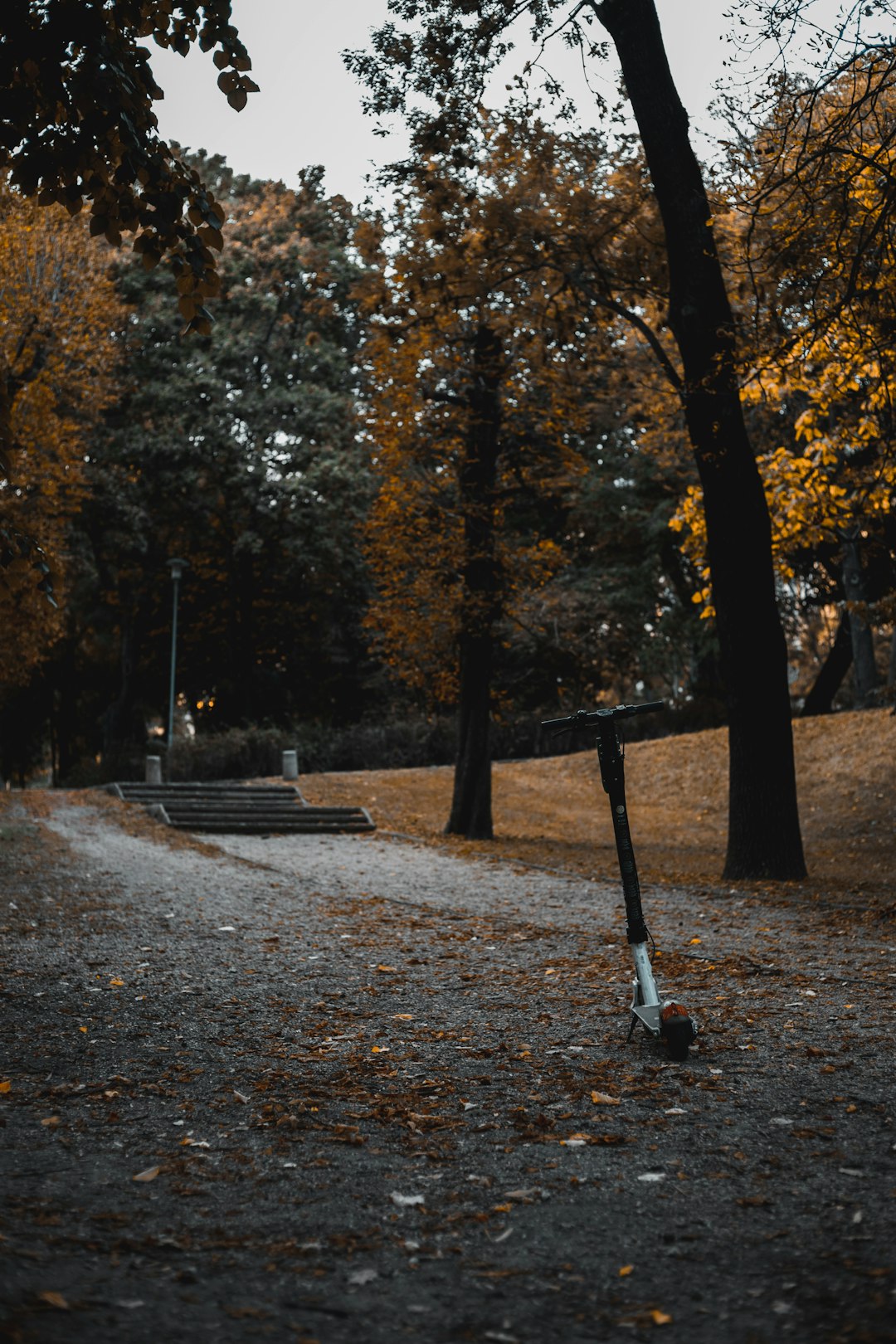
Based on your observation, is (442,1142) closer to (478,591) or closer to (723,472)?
(723,472)

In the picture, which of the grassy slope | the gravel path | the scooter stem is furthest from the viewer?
the grassy slope

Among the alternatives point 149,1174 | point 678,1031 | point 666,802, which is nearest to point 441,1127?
point 149,1174

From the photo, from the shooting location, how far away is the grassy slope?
15.5m

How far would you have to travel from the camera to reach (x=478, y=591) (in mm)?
17172

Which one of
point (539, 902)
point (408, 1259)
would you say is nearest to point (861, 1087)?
point (408, 1259)

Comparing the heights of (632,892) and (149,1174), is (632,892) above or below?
above

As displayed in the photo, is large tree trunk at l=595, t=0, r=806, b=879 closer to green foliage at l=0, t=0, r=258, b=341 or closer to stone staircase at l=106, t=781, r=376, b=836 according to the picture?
green foliage at l=0, t=0, r=258, b=341

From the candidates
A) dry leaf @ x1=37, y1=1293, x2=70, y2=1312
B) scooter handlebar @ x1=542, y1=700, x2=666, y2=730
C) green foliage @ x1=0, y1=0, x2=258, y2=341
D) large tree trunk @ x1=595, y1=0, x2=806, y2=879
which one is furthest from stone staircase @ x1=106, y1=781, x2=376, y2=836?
dry leaf @ x1=37, y1=1293, x2=70, y2=1312

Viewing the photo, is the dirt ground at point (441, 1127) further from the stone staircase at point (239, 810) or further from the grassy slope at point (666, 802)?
the stone staircase at point (239, 810)

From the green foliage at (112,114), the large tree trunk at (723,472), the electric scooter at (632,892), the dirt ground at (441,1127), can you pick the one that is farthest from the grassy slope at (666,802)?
the green foliage at (112,114)

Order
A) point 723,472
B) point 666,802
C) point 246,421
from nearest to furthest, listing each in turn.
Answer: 1. point 723,472
2. point 666,802
3. point 246,421

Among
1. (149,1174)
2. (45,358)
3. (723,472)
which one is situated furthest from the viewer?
(45,358)

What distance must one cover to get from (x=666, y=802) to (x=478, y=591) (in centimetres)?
702

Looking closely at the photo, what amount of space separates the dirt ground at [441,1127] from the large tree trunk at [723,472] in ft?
5.94
